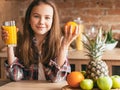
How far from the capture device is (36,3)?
1.89 metres

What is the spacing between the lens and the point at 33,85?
5.27ft

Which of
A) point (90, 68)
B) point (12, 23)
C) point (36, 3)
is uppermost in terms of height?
point (36, 3)

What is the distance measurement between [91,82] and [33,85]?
0.34m

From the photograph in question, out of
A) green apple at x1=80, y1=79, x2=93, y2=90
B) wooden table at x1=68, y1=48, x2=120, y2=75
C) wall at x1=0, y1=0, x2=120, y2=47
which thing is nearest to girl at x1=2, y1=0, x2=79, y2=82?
green apple at x1=80, y1=79, x2=93, y2=90

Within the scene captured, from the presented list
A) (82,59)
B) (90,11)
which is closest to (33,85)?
(82,59)

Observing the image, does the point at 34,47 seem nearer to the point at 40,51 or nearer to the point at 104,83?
the point at 40,51

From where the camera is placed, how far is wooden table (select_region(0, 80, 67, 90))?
1.53m

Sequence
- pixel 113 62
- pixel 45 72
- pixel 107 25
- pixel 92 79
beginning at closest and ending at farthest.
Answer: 1. pixel 92 79
2. pixel 45 72
3. pixel 113 62
4. pixel 107 25

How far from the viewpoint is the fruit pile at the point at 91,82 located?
1.39 m

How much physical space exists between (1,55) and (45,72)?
107 cm

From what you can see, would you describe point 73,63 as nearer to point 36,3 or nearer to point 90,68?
point 36,3

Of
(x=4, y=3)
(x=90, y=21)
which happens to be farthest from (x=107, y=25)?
(x=4, y=3)

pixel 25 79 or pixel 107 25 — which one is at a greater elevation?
pixel 107 25

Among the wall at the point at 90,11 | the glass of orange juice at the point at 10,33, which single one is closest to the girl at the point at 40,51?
the glass of orange juice at the point at 10,33
